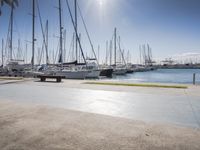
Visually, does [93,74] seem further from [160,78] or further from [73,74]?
[160,78]

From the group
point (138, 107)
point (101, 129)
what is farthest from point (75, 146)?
point (138, 107)

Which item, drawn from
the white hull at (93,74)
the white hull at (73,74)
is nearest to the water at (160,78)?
the white hull at (93,74)

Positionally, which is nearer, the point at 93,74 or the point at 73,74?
the point at 73,74

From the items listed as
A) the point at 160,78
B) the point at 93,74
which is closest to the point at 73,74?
the point at 93,74

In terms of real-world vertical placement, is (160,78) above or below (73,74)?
below

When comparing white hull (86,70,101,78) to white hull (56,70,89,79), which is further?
white hull (86,70,101,78)

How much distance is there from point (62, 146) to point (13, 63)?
3511 centimetres

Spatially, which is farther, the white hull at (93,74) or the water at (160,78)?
the water at (160,78)

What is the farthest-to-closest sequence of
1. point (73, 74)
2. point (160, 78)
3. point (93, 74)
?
point (160, 78), point (93, 74), point (73, 74)

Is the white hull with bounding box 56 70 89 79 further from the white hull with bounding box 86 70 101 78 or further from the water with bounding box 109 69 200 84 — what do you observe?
the water with bounding box 109 69 200 84

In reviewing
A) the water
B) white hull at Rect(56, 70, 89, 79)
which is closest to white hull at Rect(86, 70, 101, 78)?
white hull at Rect(56, 70, 89, 79)

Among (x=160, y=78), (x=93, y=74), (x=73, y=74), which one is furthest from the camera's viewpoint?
(x=160, y=78)

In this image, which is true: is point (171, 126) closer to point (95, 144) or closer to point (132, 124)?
point (132, 124)

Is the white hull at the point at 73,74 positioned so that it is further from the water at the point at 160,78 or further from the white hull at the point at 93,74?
the water at the point at 160,78
